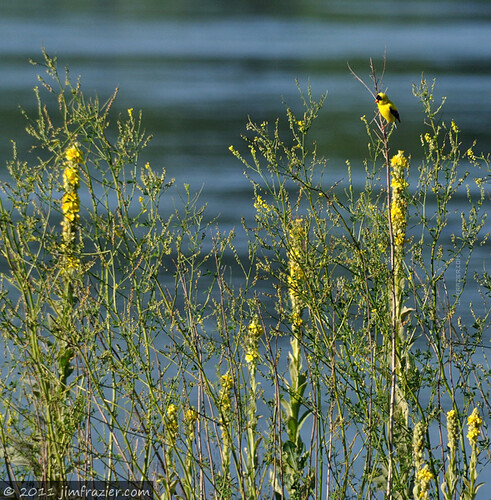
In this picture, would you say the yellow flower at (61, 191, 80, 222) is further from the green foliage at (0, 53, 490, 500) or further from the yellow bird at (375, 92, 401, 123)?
the yellow bird at (375, 92, 401, 123)

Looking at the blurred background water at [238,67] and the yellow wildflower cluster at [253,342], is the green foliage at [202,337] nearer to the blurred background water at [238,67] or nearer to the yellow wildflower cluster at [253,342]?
the yellow wildflower cluster at [253,342]

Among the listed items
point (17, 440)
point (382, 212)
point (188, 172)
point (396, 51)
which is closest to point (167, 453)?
point (17, 440)

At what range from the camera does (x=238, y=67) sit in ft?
51.4

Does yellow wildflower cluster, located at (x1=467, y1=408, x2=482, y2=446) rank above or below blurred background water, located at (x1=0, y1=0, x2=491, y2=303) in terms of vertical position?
below

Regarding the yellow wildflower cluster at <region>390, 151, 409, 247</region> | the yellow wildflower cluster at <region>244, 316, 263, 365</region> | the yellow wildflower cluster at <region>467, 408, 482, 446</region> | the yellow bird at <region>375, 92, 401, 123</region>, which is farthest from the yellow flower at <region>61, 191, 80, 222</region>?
the yellow wildflower cluster at <region>467, 408, 482, 446</region>

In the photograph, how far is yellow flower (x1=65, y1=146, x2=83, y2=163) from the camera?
2.32 m

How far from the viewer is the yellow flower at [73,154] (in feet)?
7.61

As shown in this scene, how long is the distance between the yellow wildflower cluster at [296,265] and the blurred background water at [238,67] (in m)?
0.78

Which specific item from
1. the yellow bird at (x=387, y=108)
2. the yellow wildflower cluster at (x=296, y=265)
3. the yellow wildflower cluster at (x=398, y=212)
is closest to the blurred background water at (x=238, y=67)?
the yellow bird at (x=387, y=108)

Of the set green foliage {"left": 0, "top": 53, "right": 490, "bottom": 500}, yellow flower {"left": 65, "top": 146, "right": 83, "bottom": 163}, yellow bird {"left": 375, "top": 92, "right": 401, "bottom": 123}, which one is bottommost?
green foliage {"left": 0, "top": 53, "right": 490, "bottom": 500}

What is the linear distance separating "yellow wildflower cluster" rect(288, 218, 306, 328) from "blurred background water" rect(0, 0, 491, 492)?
78 centimetres

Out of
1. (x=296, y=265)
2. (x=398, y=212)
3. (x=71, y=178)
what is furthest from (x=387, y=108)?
(x=71, y=178)

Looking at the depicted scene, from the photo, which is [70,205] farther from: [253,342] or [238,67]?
[238,67]

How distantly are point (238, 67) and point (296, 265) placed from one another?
13745 millimetres
